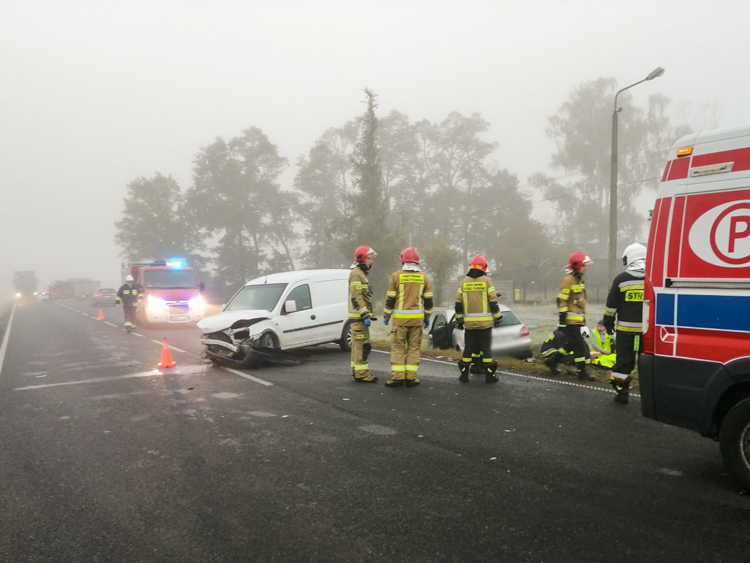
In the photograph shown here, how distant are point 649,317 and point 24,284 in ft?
293

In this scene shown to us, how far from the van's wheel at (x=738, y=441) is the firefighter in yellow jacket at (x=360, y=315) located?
5072mm

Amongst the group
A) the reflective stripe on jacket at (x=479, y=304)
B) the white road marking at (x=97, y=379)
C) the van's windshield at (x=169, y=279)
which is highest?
the van's windshield at (x=169, y=279)

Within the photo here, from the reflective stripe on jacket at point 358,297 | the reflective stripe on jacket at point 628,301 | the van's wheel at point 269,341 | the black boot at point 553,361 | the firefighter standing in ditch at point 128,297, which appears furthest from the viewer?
the firefighter standing in ditch at point 128,297

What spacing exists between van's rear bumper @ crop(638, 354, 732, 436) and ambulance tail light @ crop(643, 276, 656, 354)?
82mm

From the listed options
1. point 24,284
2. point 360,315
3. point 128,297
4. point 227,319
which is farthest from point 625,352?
point 24,284

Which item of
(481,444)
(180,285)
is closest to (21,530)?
(481,444)

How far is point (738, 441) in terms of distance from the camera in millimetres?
3896

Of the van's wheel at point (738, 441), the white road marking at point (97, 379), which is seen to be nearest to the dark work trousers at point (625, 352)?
the van's wheel at point (738, 441)

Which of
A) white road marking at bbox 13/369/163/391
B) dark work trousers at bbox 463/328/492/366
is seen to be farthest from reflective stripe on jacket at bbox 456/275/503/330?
white road marking at bbox 13/369/163/391

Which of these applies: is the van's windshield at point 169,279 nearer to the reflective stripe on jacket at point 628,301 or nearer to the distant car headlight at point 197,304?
the distant car headlight at point 197,304

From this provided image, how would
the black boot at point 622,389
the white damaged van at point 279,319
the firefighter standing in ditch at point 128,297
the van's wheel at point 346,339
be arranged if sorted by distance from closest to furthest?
the black boot at point 622,389
the white damaged van at point 279,319
the van's wheel at point 346,339
the firefighter standing in ditch at point 128,297

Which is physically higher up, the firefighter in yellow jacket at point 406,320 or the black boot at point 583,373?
the firefighter in yellow jacket at point 406,320

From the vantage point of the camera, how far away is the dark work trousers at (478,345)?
8398 mm

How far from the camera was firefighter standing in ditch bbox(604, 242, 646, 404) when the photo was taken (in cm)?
642
